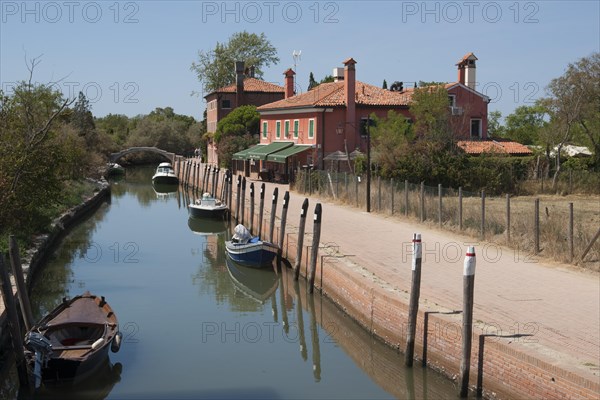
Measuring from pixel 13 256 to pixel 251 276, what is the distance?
356 inches

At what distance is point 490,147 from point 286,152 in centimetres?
1244

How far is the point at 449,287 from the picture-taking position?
1425cm

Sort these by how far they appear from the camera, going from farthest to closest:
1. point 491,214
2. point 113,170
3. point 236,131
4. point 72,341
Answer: point 113,170 < point 236,131 < point 491,214 < point 72,341

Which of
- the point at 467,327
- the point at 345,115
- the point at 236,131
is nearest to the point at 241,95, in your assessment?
the point at 236,131

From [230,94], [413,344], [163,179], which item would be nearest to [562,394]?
[413,344]

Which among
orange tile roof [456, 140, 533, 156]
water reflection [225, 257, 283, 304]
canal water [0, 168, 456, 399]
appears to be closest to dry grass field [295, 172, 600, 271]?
orange tile roof [456, 140, 533, 156]

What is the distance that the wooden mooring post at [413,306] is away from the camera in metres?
11.7

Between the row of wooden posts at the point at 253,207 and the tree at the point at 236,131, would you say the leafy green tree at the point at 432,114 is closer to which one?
the row of wooden posts at the point at 253,207

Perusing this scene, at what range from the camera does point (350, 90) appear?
136 ft

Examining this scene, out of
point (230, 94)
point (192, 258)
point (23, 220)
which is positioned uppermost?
point (230, 94)

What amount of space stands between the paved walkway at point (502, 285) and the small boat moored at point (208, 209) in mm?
11562

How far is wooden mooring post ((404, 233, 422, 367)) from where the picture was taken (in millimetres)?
11672

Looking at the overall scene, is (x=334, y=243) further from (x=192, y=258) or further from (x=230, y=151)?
(x=230, y=151)

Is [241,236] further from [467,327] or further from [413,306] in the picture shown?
[467,327]
